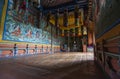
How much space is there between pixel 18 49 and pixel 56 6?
5.03 m

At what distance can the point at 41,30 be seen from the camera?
9.89 metres

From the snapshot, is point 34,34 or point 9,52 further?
point 34,34

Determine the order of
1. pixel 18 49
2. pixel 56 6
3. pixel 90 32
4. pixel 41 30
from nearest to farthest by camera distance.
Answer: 1. pixel 18 49
2. pixel 56 6
3. pixel 41 30
4. pixel 90 32

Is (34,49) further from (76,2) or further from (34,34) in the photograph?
(76,2)

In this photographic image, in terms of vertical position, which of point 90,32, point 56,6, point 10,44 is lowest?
point 10,44

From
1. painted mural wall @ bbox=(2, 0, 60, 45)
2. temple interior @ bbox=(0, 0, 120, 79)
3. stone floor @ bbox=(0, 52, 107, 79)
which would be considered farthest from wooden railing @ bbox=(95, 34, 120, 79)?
painted mural wall @ bbox=(2, 0, 60, 45)

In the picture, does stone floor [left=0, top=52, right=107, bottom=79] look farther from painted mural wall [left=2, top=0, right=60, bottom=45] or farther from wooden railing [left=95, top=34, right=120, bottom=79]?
painted mural wall [left=2, top=0, right=60, bottom=45]

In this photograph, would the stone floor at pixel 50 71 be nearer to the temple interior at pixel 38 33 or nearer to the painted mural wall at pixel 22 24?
the temple interior at pixel 38 33

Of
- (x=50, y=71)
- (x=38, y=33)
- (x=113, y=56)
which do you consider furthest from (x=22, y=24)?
(x=113, y=56)

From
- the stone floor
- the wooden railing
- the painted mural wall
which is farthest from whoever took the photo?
the painted mural wall

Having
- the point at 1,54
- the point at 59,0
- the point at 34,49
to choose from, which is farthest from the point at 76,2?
the point at 1,54

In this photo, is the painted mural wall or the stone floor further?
the painted mural wall

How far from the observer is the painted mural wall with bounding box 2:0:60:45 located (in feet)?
20.0

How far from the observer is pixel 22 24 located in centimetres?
726
